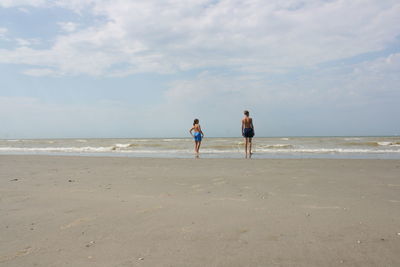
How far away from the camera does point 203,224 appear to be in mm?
3062

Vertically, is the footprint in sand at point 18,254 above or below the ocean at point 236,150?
below

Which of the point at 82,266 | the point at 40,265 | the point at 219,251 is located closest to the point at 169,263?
the point at 219,251

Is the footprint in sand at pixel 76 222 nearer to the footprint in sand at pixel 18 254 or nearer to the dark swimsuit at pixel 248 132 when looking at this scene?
the footprint in sand at pixel 18 254

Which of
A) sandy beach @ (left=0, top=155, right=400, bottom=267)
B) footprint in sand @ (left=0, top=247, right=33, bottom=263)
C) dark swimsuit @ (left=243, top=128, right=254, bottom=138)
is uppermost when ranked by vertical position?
dark swimsuit @ (left=243, top=128, right=254, bottom=138)

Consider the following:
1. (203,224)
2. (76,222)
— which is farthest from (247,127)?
(76,222)

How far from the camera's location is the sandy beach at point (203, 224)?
7.57 feet

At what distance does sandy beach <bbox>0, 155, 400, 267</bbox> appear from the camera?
231 centimetres

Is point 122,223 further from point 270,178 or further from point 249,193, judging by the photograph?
point 270,178

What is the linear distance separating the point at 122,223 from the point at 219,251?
3.99ft

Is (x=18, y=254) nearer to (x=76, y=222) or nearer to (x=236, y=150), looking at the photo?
(x=76, y=222)

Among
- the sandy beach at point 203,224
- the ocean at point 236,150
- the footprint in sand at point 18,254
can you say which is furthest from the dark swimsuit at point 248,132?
the footprint in sand at point 18,254

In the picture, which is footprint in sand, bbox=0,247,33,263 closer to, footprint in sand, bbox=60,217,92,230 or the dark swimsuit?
footprint in sand, bbox=60,217,92,230

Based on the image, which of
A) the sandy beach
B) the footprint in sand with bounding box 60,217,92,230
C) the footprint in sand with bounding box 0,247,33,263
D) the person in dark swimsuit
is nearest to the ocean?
the person in dark swimsuit

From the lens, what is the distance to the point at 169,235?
277 centimetres
